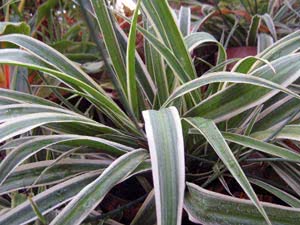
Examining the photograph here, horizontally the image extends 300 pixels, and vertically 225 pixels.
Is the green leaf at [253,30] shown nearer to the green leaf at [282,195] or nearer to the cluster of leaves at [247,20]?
the cluster of leaves at [247,20]

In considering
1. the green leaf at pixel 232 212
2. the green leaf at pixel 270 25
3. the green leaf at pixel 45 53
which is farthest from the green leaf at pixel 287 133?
the green leaf at pixel 270 25

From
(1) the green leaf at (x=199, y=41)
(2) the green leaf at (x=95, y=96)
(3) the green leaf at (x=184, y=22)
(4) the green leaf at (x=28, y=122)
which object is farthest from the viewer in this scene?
(3) the green leaf at (x=184, y=22)

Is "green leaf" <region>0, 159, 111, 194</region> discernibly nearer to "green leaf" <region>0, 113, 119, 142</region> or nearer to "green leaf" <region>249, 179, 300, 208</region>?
"green leaf" <region>0, 113, 119, 142</region>

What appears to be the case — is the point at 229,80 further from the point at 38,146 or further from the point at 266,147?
the point at 38,146

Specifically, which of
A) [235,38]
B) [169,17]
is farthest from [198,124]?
[235,38]

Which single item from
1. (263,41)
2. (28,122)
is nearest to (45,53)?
(28,122)

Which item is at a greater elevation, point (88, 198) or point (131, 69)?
point (131, 69)

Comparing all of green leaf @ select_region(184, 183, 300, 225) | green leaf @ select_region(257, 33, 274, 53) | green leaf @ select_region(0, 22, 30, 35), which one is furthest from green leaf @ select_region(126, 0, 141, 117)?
green leaf @ select_region(257, 33, 274, 53)

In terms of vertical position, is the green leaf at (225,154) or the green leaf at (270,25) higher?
the green leaf at (270,25)
